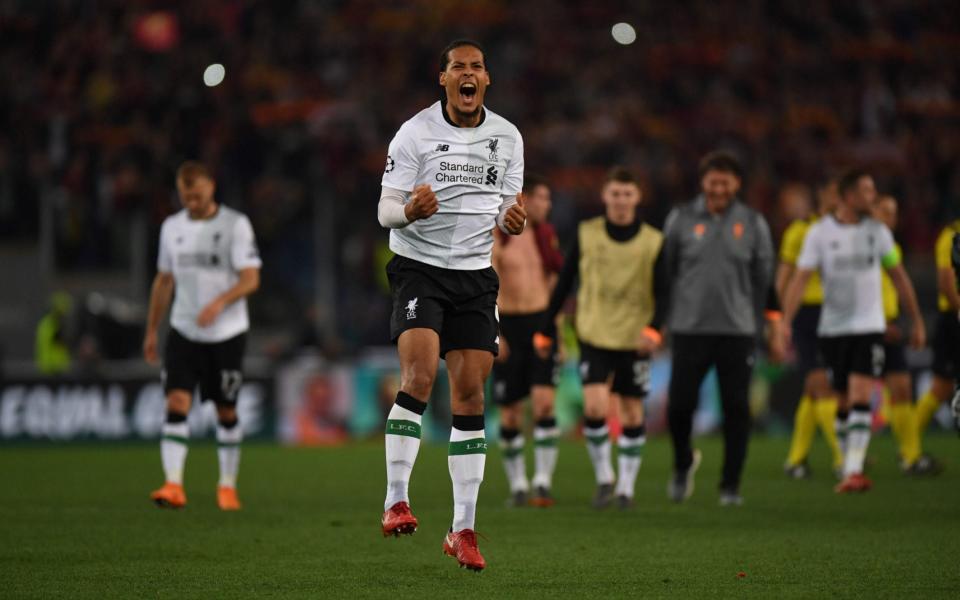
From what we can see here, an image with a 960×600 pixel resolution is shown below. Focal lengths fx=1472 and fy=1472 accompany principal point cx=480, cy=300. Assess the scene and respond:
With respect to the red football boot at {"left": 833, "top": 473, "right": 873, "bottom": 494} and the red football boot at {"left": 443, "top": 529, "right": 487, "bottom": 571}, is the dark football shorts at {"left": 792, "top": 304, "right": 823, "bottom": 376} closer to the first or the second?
the red football boot at {"left": 833, "top": 473, "right": 873, "bottom": 494}

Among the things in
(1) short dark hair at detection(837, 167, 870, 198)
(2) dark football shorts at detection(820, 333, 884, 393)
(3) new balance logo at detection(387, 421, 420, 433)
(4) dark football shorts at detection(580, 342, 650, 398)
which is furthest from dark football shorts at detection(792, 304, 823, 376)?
(3) new balance logo at detection(387, 421, 420, 433)

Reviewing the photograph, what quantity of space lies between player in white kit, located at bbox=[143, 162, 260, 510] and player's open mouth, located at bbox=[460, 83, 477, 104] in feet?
14.0

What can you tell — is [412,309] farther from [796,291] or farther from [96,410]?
[96,410]

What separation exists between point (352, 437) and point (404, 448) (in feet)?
41.2

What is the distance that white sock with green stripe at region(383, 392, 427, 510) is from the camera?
22.6 ft

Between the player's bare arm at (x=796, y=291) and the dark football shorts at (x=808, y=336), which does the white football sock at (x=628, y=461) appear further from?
the dark football shorts at (x=808, y=336)

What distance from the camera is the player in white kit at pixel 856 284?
11531mm

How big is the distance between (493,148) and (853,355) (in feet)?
18.3

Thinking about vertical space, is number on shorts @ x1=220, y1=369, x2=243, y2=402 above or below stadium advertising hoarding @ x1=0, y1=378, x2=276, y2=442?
above

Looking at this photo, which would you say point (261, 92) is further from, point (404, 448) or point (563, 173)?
point (404, 448)

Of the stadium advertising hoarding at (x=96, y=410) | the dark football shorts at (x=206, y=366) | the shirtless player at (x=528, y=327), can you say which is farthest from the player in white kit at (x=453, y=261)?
the stadium advertising hoarding at (x=96, y=410)

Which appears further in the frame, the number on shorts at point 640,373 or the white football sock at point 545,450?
the white football sock at point 545,450

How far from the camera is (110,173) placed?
21.5m

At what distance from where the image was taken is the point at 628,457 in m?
10.8
